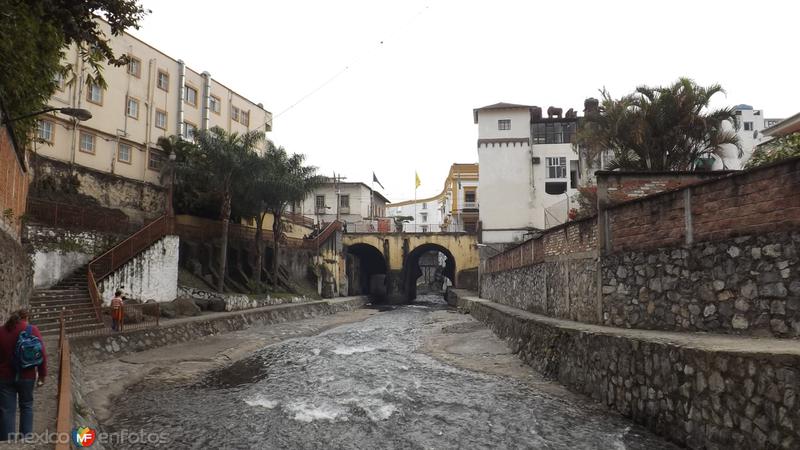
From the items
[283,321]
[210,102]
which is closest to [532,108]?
[210,102]

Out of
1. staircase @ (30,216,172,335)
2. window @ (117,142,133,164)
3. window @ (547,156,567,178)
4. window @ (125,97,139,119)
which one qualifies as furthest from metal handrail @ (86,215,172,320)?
window @ (547,156,567,178)

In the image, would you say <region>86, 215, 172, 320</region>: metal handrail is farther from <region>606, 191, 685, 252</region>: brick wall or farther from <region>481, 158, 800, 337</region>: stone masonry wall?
<region>606, 191, 685, 252</region>: brick wall

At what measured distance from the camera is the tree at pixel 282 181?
28.7m

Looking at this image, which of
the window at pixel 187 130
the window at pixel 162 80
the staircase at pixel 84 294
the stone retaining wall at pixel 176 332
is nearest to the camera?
the stone retaining wall at pixel 176 332

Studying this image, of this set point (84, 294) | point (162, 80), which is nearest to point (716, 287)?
point (84, 294)

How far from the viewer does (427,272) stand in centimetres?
8488

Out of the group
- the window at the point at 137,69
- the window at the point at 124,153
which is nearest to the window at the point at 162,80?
the window at the point at 137,69

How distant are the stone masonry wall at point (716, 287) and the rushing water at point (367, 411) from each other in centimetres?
223

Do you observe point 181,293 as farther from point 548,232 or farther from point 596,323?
point 596,323

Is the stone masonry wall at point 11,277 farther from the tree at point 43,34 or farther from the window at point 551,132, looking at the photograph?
the window at point 551,132

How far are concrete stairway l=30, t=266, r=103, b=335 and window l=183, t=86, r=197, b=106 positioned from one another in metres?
21.1

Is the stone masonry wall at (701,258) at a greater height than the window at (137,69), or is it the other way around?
the window at (137,69)

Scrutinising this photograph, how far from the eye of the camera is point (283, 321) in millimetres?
26484

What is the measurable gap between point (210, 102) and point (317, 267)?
1554cm
